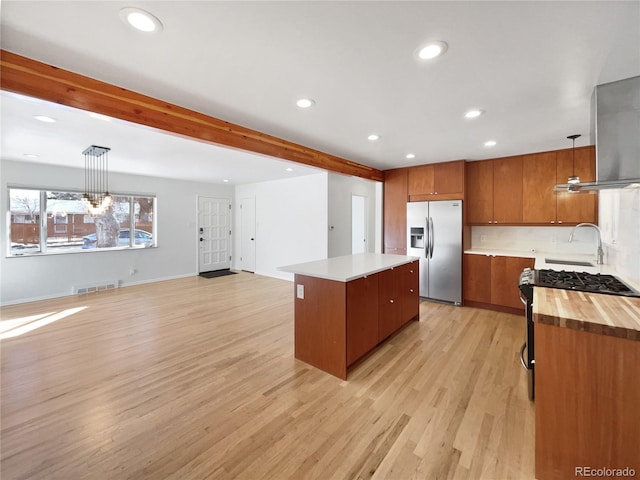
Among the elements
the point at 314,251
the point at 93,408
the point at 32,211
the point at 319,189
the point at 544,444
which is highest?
the point at 319,189

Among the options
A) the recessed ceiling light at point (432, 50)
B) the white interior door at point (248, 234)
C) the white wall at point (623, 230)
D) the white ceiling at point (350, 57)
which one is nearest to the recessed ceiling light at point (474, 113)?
the white ceiling at point (350, 57)

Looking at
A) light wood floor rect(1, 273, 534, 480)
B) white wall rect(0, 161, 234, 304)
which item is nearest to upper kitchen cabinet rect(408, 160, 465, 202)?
light wood floor rect(1, 273, 534, 480)

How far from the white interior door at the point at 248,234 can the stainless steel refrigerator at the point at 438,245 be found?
413 cm

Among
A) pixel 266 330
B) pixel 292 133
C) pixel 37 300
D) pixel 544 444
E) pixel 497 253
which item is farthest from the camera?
pixel 37 300

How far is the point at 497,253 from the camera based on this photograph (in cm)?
409

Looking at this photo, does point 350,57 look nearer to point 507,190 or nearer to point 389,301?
point 389,301

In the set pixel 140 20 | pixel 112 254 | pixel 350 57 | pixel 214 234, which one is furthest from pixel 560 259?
pixel 112 254

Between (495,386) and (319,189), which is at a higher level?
(319,189)

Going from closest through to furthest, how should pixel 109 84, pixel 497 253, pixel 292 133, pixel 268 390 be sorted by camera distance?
pixel 109 84 < pixel 268 390 < pixel 292 133 < pixel 497 253

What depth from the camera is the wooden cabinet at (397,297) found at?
2908 mm

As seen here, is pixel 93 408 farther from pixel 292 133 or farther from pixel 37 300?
pixel 37 300

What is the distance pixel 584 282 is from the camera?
208cm

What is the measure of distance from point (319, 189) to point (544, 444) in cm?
492

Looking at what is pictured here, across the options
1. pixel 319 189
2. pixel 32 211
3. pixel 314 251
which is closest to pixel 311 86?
pixel 319 189
